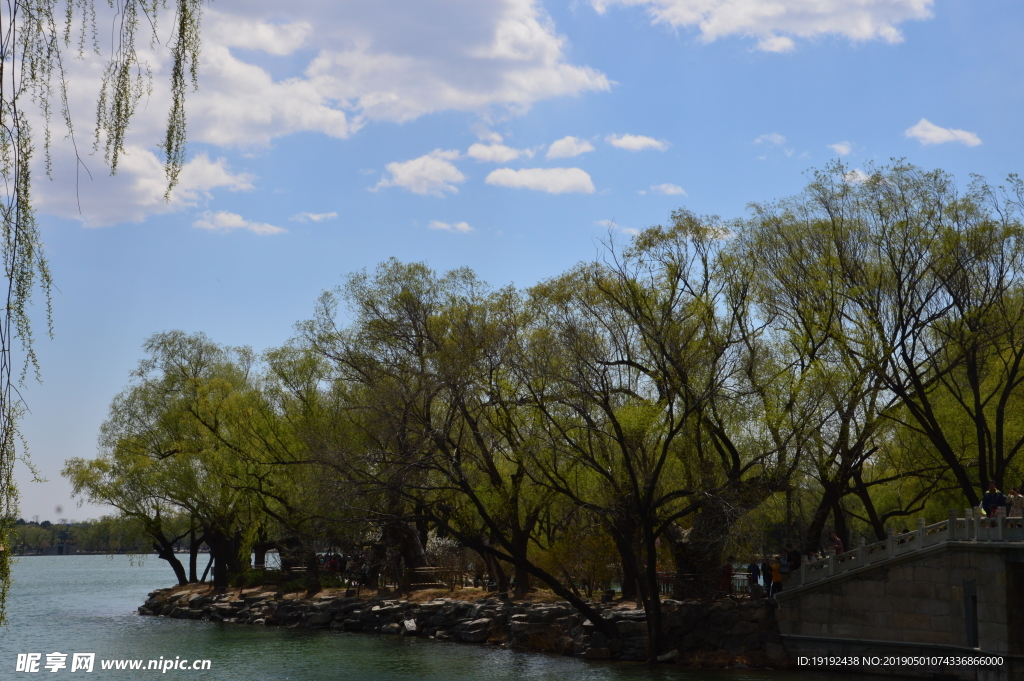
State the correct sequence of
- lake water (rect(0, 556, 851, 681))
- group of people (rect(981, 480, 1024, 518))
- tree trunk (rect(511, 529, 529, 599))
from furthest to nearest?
tree trunk (rect(511, 529, 529, 599)) → lake water (rect(0, 556, 851, 681)) → group of people (rect(981, 480, 1024, 518))

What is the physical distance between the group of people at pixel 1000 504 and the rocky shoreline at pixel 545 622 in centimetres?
679

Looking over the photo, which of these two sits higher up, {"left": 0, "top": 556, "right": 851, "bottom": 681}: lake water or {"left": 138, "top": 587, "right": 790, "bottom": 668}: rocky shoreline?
{"left": 138, "top": 587, "right": 790, "bottom": 668}: rocky shoreline

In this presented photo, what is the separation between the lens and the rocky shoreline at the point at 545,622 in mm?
25719

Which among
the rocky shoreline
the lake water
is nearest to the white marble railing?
the rocky shoreline

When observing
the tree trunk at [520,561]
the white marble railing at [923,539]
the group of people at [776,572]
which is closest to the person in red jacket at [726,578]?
the group of people at [776,572]

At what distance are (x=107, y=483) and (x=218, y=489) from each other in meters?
6.94

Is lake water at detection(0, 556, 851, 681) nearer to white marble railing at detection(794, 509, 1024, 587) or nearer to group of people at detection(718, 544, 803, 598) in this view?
white marble railing at detection(794, 509, 1024, 587)

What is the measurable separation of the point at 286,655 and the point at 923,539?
18.9 metres

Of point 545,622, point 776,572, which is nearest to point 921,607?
point 776,572

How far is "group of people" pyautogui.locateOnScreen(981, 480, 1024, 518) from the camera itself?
70.8ft

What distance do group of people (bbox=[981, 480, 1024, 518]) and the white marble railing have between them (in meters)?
0.19

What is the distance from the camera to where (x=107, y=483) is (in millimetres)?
44875

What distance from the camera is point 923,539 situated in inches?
914

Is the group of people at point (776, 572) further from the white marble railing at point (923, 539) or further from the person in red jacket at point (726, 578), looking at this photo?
the white marble railing at point (923, 539)
